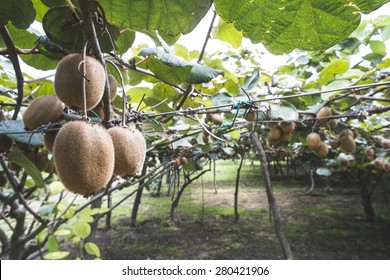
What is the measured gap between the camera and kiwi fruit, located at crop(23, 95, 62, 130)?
747 mm

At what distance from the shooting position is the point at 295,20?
41cm

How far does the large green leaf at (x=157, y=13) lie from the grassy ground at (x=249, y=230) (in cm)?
405

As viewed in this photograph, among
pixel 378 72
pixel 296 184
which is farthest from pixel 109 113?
pixel 296 184

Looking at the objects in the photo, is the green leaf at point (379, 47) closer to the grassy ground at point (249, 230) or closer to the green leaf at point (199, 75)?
the green leaf at point (199, 75)

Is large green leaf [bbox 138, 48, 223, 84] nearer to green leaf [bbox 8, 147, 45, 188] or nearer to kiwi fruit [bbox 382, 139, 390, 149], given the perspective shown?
green leaf [bbox 8, 147, 45, 188]

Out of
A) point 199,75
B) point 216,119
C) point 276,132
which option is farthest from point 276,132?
point 199,75

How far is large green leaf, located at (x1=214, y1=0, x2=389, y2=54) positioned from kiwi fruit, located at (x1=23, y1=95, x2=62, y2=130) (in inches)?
20.3

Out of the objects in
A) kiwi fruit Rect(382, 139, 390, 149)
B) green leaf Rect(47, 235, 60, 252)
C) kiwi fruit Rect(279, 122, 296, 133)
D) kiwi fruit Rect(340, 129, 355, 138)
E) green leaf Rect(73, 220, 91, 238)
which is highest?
kiwi fruit Rect(279, 122, 296, 133)

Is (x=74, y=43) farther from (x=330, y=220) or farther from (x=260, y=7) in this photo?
(x=330, y=220)

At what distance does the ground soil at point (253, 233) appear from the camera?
4250mm

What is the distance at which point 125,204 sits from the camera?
25.4 feet

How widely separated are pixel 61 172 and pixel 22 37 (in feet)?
1.55

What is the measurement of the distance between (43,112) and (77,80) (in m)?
0.28

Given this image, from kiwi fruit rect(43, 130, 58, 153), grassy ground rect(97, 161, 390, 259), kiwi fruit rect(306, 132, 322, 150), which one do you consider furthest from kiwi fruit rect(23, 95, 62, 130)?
grassy ground rect(97, 161, 390, 259)
